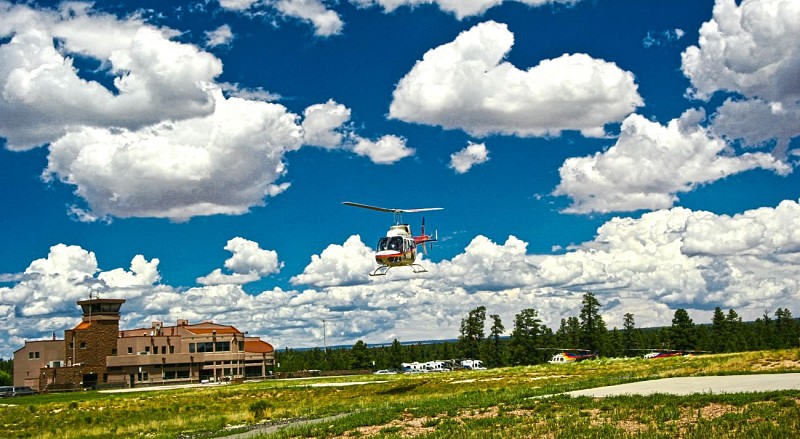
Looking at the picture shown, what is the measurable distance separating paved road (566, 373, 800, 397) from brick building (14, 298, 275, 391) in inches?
3776

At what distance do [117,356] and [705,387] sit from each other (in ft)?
342

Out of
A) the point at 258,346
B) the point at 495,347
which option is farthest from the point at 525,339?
the point at 258,346

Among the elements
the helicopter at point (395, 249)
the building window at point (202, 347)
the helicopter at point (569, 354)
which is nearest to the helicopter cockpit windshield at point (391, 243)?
the helicopter at point (395, 249)

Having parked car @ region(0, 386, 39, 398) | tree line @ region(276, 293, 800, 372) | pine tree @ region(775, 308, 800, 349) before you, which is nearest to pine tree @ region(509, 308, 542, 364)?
tree line @ region(276, 293, 800, 372)

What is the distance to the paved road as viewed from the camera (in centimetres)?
2937

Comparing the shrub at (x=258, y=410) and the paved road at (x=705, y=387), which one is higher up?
the paved road at (x=705, y=387)

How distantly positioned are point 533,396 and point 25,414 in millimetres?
40447

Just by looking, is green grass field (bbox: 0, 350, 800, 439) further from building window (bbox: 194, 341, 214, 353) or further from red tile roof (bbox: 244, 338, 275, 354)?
red tile roof (bbox: 244, 338, 275, 354)

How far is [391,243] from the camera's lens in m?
55.2

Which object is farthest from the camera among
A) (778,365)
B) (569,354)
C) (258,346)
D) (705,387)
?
(258,346)

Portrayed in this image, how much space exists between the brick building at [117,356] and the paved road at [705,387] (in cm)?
9592

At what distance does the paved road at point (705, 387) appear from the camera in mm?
29370

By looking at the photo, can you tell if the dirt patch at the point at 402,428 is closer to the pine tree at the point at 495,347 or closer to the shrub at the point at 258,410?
the shrub at the point at 258,410

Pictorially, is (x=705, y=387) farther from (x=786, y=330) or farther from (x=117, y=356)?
(x=786, y=330)
